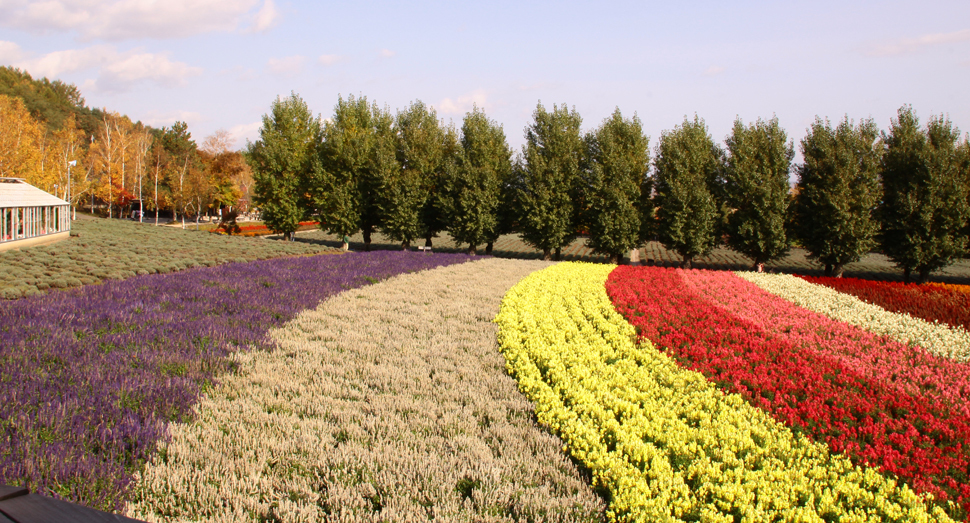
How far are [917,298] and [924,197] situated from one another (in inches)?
758

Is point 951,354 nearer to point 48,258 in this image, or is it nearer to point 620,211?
point 620,211

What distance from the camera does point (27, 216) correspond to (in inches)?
1012

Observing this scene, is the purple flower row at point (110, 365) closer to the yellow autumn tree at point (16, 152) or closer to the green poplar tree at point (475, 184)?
the green poplar tree at point (475, 184)

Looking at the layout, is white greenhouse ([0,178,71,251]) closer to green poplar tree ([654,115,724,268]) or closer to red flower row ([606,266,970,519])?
red flower row ([606,266,970,519])

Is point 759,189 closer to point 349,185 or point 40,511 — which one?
point 349,185

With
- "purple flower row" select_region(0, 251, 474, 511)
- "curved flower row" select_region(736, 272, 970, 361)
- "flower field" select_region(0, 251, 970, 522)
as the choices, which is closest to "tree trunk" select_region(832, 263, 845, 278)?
"curved flower row" select_region(736, 272, 970, 361)

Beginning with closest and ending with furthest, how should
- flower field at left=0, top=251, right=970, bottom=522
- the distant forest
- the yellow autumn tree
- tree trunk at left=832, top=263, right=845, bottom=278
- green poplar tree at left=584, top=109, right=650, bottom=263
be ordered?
flower field at left=0, top=251, right=970, bottom=522
tree trunk at left=832, top=263, right=845, bottom=278
green poplar tree at left=584, top=109, right=650, bottom=263
the yellow autumn tree
the distant forest

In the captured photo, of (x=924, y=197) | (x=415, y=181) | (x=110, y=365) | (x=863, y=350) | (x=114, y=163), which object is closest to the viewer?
(x=110, y=365)

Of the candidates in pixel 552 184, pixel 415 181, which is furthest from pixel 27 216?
pixel 552 184

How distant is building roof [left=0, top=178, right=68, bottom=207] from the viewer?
24.1m

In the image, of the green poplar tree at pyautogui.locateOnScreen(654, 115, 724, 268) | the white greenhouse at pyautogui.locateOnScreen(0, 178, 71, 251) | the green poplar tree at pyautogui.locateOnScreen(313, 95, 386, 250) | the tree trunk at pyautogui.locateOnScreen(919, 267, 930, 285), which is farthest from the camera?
the green poplar tree at pyautogui.locateOnScreen(313, 95, 386, 250)

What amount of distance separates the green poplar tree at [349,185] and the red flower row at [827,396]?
107 ft

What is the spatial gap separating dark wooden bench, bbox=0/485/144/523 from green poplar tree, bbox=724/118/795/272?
113 ft

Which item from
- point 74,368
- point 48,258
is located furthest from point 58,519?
point 48,258
